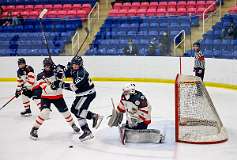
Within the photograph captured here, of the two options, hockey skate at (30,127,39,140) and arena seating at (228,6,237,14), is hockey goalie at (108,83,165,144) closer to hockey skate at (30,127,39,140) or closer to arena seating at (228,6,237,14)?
hockey skate at (30,127,39,140)

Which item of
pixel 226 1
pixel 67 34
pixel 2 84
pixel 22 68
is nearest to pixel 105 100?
pixel 22 68

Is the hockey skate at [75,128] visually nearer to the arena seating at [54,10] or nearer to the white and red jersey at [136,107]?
the white and red jersey at [136,107]

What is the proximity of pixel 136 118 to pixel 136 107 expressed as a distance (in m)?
0.16

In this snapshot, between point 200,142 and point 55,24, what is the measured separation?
786 cm

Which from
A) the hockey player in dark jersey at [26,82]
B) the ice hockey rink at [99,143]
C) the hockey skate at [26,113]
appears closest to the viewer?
the ice hockey rink at [99,143]

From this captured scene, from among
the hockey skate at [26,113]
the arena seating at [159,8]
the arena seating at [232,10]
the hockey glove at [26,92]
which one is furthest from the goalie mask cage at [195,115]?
the arena seating at [159,8]

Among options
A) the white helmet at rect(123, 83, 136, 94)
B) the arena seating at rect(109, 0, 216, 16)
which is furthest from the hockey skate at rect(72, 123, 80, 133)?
the arena seating at rect(109, 0, 216, 16)

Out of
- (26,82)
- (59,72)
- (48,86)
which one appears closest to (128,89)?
(59,72)

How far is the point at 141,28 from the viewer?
444 inches

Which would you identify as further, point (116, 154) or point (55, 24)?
point (55, 24)

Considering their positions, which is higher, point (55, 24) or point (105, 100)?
point (55, 24)

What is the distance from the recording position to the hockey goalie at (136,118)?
530cm

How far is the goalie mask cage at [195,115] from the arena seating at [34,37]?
6.09 meters

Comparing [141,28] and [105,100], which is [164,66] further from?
[105,100]
